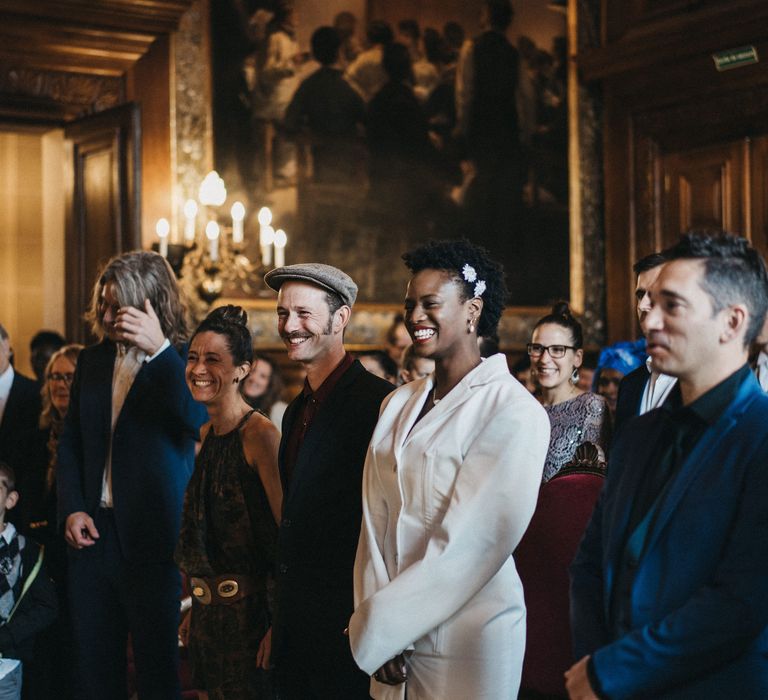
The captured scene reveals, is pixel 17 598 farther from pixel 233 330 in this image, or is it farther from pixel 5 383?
pixel 233 330

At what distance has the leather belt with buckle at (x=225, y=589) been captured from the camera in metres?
3.51

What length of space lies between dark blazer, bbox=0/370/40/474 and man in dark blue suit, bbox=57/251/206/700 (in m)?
0.81

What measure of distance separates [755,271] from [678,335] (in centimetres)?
22

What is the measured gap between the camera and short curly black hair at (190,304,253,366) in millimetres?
3732

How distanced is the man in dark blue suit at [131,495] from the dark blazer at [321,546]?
941mm

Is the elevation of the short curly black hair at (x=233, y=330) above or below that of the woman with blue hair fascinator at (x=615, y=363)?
above

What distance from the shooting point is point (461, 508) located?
8.63 feet

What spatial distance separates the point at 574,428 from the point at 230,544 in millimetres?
1713

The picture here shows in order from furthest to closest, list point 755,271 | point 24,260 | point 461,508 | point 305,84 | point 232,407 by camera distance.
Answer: point 24,260, point 305,84, point 232,407, point 461,508, point 755,271

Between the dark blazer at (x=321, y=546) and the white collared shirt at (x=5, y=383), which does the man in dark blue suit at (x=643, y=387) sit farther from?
the white collared shirt at (x=5, y=383)

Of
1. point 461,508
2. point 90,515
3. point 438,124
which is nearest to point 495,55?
point 438,124

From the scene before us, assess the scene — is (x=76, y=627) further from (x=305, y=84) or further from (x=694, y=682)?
(x=305, y=84)

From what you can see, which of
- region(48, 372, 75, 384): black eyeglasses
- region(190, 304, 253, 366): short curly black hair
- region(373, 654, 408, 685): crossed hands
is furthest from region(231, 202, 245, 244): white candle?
region(373, 654, 408, 685): crossed hands

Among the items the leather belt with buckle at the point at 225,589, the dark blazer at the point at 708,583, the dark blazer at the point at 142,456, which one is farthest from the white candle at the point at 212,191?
the dark blazer at the point at 708,583
